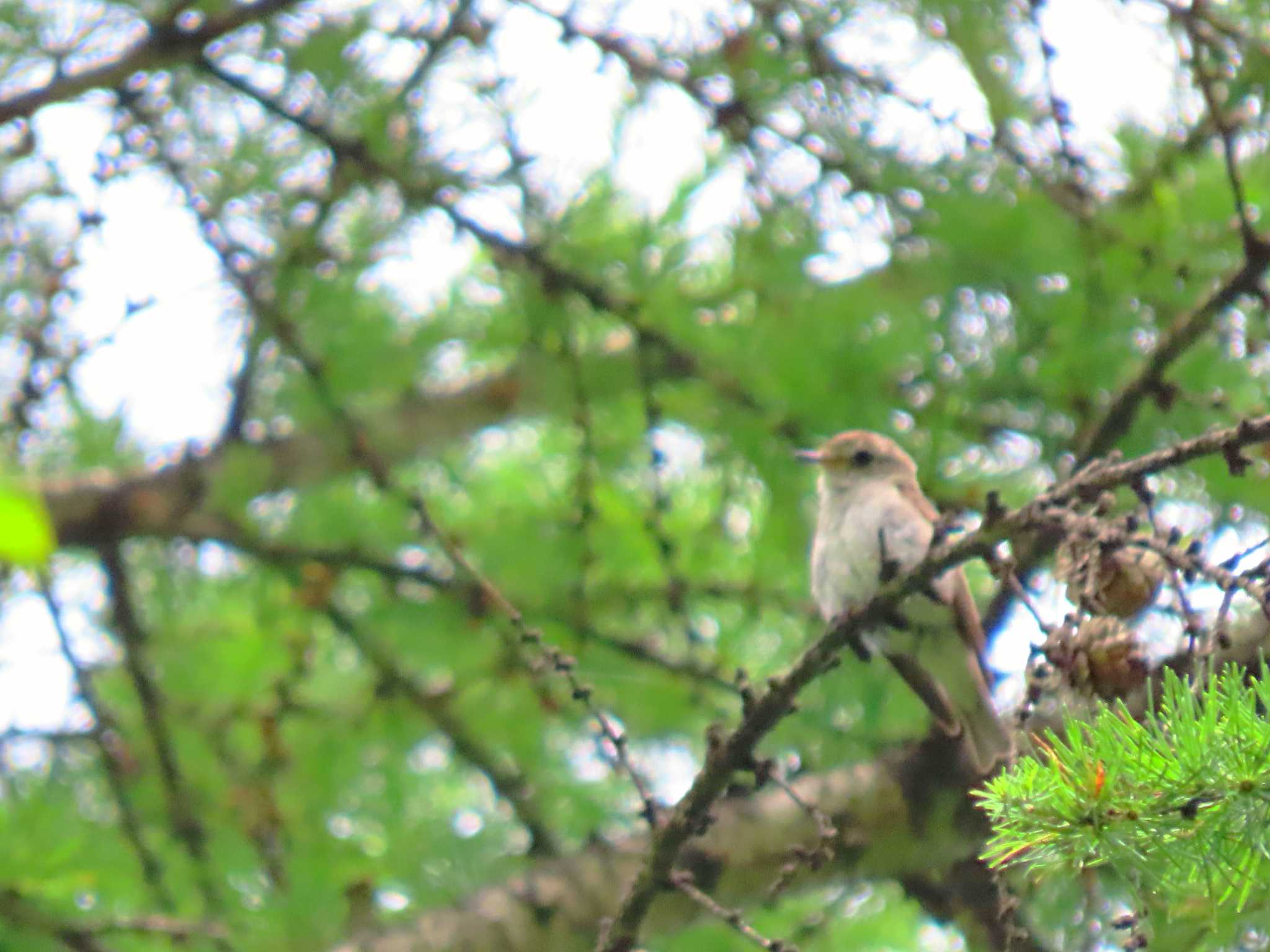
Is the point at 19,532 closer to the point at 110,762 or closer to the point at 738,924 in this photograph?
the point at 738,924

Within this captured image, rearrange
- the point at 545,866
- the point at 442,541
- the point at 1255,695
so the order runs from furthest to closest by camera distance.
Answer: the point at 545,866
the point at 442,541
the point at 1255,695

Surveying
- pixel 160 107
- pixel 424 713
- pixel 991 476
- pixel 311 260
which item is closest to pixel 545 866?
pixel 424 713

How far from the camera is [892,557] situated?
3102 millimetres

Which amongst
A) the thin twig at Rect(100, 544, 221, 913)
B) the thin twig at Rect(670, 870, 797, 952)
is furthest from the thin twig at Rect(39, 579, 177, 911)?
the thin twig at Rect(670, 870, 797, 952)

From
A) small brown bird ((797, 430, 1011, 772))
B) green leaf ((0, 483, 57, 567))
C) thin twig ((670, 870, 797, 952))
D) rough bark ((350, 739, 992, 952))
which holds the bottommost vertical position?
green leaf ((0, 483, 57, 567))

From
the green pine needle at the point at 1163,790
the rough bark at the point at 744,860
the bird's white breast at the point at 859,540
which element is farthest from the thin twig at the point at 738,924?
the bird's white breast at the point at 859,540

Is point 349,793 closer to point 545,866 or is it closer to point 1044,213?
point 545,866

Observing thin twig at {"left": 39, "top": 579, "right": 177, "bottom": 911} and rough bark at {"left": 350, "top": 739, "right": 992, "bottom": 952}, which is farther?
thin twig at {"left": 39, "top": 579, "right": 177, "bottom": 911}

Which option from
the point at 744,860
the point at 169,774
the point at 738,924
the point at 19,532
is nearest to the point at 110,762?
the point at 169,774

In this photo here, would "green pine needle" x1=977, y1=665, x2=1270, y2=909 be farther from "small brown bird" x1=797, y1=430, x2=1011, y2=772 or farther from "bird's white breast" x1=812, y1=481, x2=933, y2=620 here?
"bird's white breast" x1=812, y1=481, x2=933, y2=620

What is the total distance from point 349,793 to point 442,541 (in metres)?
1.73

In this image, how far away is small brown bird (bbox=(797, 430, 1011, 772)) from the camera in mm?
3098

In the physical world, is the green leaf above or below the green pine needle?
above

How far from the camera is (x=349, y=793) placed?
139 inches
